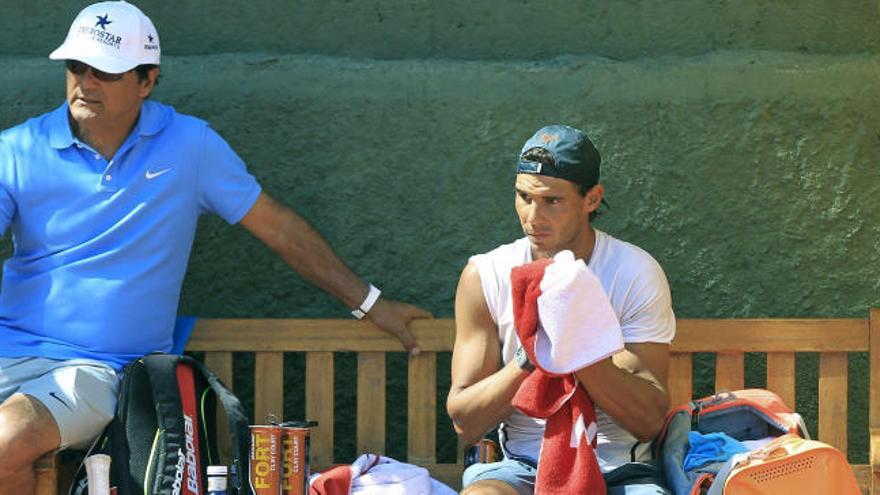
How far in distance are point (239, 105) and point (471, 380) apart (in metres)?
1.36

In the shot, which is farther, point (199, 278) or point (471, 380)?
point (199, 278)

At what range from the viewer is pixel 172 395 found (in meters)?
4.41

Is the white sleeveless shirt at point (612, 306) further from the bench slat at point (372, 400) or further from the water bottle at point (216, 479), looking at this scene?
the water bottle at point (216, 479)

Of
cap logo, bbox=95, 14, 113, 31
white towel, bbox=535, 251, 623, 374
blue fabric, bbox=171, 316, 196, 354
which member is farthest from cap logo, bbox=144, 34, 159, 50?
white towel, bbox=535, 251, 623, 374

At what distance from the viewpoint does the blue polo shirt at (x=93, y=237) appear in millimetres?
4703

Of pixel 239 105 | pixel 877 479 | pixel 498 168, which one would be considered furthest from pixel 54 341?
pixel 877 479

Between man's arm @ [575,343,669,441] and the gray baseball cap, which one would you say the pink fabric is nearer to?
man's arm @ [575,343,669,441]

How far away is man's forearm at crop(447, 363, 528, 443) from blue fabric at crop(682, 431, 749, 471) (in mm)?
478

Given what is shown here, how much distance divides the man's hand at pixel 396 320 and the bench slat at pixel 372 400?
3.5 inches

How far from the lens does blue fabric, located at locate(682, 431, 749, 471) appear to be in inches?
168

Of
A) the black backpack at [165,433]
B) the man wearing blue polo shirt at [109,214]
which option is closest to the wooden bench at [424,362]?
the man wearing blue polo shirt at [109,214]

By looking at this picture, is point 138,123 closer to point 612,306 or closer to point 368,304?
point 368,304

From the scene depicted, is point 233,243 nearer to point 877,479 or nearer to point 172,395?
point 172,395

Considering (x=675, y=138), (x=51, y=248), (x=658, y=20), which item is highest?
(x=658, y=20)
